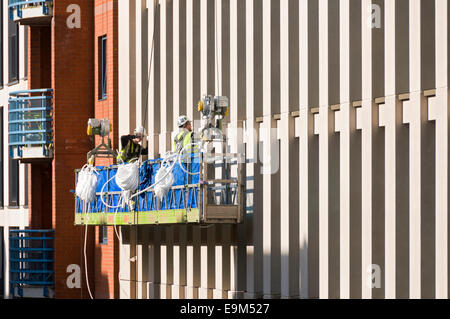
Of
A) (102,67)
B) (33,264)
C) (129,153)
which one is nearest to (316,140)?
(129,153)

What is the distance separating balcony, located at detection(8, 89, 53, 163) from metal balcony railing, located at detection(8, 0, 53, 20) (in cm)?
238

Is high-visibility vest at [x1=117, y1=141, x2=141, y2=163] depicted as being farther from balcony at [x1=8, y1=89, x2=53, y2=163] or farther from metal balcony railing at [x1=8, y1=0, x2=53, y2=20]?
metal balcony railing at [x1=8, y1=0, x2=53, y2=20]

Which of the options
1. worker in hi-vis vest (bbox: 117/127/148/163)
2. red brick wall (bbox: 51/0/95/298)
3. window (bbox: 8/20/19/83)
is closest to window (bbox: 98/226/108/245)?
red brick wall (bbox: 51/0/95/298)

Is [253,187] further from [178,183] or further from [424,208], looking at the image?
[424,208]

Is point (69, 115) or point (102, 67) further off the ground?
point (102, 67)

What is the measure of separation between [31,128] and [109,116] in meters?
3.32

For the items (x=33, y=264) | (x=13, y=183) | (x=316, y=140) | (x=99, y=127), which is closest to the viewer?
(x=316, y=140)

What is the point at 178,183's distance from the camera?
28078 millimetres

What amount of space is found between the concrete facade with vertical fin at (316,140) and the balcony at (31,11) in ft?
20.0

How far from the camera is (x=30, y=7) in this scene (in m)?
39.4

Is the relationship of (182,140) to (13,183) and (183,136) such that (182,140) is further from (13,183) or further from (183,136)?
(13,183)

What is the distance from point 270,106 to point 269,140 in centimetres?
74

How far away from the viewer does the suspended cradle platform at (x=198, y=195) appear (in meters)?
26.9

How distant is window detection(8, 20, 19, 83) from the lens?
44906 mm
